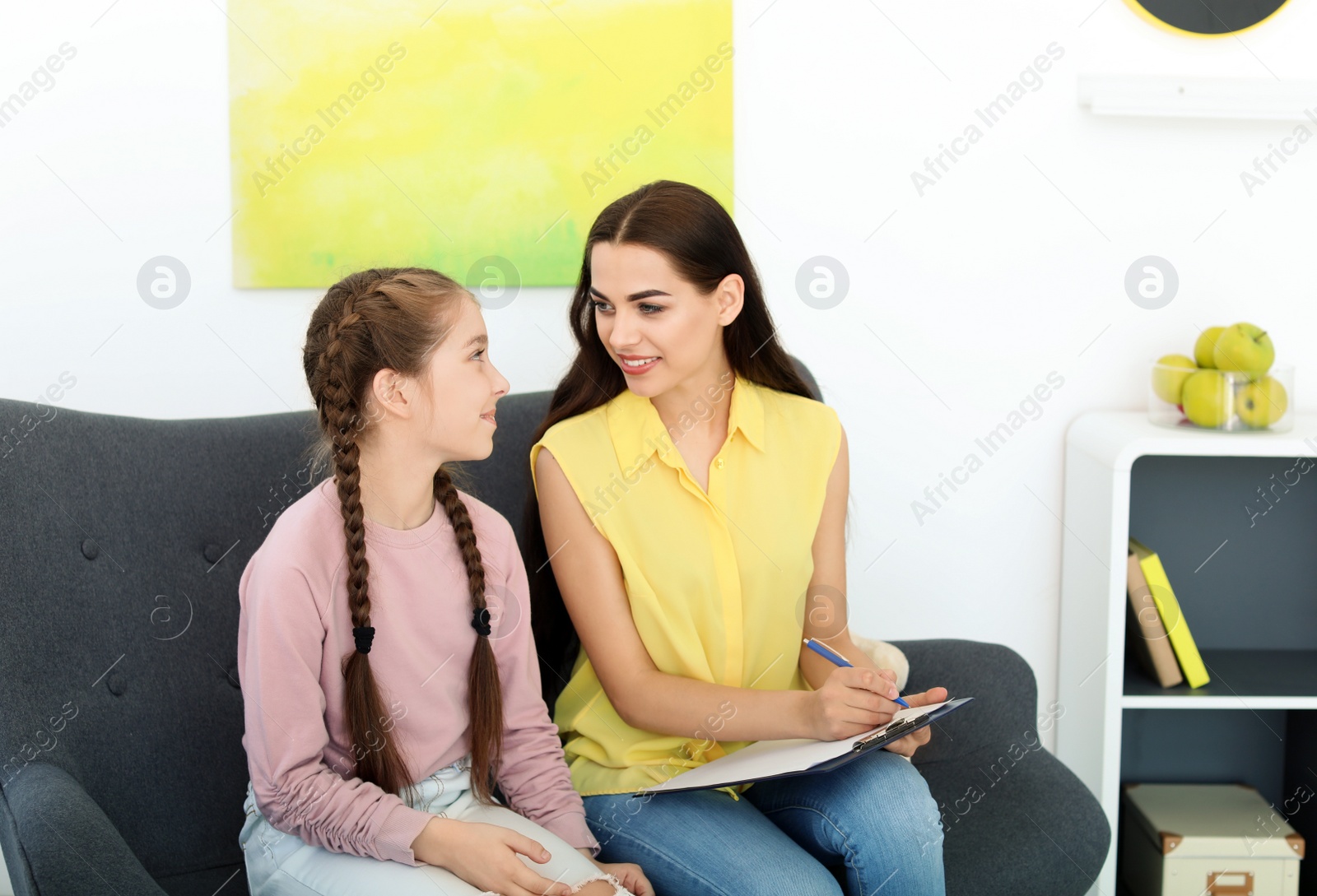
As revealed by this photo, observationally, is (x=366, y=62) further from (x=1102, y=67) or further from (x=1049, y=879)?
(x=1049, y=879)

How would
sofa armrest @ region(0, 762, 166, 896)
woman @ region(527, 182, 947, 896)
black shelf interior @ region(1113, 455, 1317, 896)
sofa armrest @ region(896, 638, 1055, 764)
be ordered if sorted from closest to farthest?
1. sofa armrest @ region(0, 762, 166, 896)
2. woman @ region(527, 182, 947, 896)
3. sofa armrest @ region(896, 638, 1055, 764)
4. black shelf interior @ region(1113, 455, 1317, 896)

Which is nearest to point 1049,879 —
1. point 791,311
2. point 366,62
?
point 791,311

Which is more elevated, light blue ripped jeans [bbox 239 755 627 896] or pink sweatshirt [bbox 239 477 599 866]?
pink sweatshirt [bbox 239 477 599 866]

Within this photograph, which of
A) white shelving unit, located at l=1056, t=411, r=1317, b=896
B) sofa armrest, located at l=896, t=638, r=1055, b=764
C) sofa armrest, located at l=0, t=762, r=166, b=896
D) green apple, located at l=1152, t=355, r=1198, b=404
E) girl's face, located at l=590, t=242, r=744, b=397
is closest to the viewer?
sofa armrest, located at l=0, t=762, r=166, b=896

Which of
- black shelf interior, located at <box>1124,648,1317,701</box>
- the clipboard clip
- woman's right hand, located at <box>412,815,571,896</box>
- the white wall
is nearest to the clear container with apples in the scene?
the white wall

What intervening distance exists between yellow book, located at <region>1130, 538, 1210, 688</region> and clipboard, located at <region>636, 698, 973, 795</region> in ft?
2.75

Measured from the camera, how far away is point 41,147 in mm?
1892

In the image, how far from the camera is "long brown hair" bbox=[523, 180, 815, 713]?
1473 mm

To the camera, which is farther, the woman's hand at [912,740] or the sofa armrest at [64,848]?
the woman's hand at [912,740]

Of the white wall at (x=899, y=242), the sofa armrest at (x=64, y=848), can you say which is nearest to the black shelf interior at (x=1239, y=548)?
the white wall at (x=899, y=242)

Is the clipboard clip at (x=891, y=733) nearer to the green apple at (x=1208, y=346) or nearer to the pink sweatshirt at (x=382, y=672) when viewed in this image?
the pink sweatshirt at (x=382, y=672)

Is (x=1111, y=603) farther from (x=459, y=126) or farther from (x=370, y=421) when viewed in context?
(x=459, y=126)

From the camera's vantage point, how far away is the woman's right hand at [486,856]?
3.83 ft

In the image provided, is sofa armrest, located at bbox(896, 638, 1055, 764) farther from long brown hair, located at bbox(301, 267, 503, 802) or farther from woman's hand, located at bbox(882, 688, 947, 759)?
long brown hair, located at bbox(301, 267, 503, 802)
